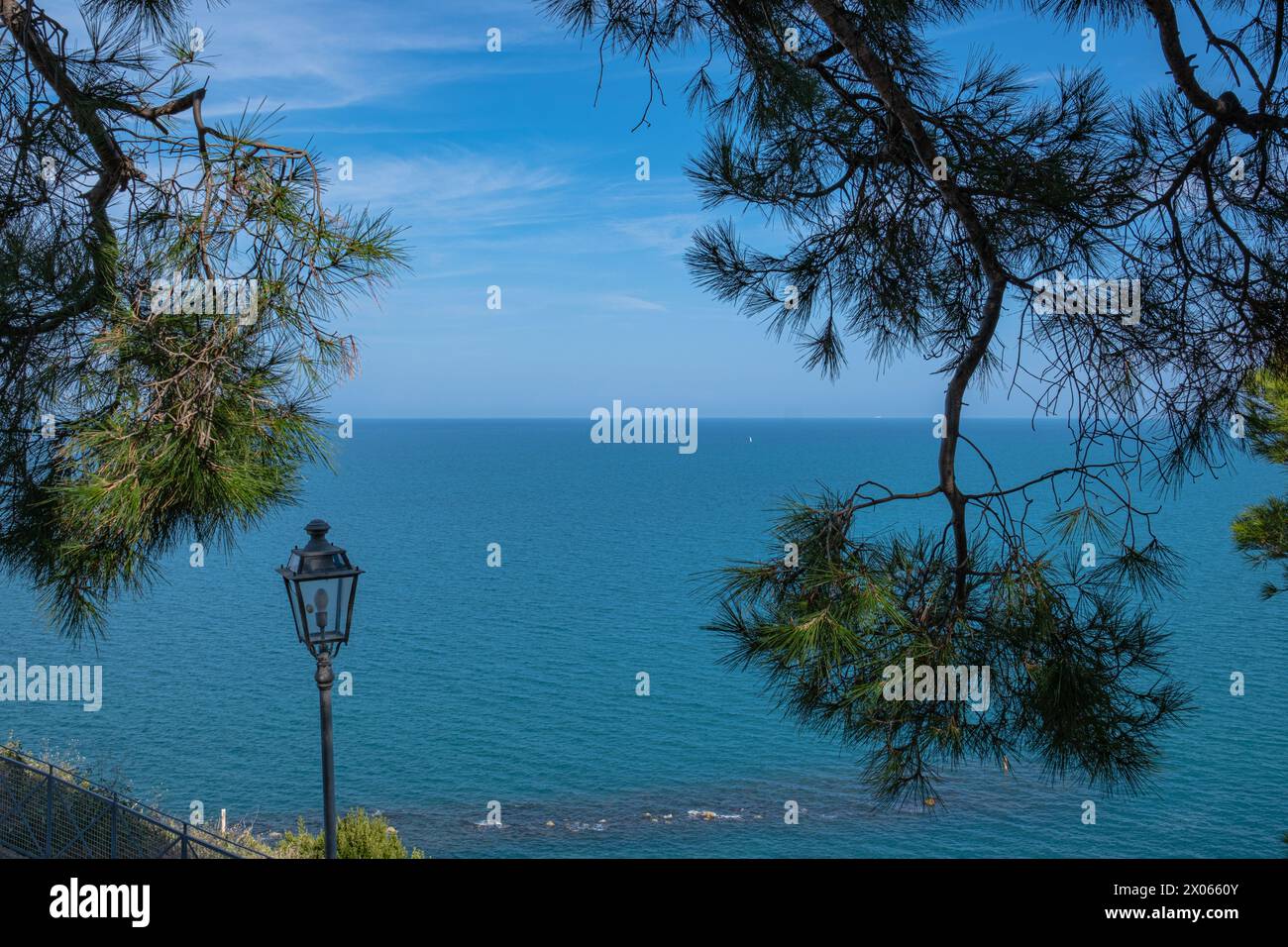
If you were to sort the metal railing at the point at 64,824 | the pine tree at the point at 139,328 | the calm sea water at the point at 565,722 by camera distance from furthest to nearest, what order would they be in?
the calm sea water at the point at 565,722 → the metal railing at the point at 64,824 → the pine tree at the point at 139,328

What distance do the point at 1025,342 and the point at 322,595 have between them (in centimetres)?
236

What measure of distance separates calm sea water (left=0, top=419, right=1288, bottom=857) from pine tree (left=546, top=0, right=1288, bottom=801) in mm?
4644

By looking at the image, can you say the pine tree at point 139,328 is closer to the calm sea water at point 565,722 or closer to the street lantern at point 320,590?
the street lantern at point 320,590

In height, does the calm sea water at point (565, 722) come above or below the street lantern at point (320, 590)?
below

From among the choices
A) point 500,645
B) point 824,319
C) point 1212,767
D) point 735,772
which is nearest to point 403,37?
point 500,645

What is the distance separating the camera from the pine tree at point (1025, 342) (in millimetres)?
2273

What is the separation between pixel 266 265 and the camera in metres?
2.11

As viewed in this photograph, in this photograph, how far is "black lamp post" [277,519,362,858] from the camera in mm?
3240

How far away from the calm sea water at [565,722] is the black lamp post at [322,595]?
4.13 m

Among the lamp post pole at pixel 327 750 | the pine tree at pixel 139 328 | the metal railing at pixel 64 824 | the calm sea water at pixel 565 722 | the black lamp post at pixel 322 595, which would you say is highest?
the pine tree at pixel 139 328

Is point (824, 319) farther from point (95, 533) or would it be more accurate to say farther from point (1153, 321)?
point (95, 533)

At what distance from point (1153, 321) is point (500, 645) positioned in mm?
25102

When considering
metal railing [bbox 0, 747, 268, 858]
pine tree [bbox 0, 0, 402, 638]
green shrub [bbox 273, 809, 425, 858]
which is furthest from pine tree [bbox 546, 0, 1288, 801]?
green shrub [bbox 273, 809, 425, 858]

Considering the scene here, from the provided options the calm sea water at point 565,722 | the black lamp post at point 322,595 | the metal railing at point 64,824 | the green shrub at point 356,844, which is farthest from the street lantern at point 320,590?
the green shrub at point 356,844
